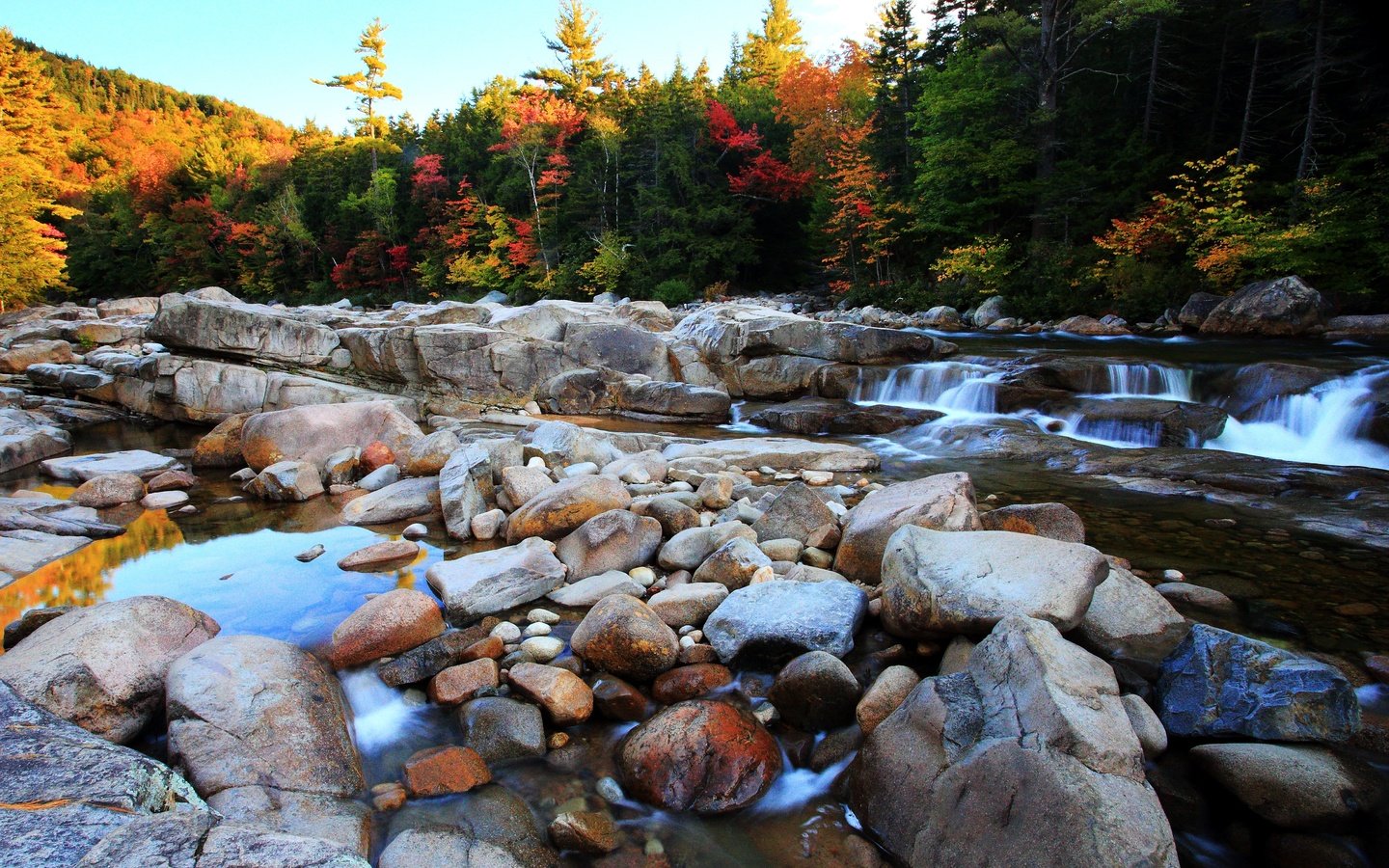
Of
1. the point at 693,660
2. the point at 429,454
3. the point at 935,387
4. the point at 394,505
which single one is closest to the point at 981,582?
the point at 693,660

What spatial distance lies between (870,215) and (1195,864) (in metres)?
22.8

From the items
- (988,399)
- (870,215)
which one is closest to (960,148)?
(870,215)

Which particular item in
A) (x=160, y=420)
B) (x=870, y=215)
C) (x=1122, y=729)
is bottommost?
(x=160, y=420)

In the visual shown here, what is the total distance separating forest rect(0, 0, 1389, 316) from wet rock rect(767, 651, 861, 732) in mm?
16397

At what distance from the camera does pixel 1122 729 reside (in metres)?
2.21

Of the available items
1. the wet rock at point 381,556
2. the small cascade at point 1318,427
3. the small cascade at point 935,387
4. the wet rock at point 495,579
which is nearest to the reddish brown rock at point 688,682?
the wet rock at point 495,579

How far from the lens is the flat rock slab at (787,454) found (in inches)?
298

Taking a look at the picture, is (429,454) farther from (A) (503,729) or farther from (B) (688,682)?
(B) (688,682)

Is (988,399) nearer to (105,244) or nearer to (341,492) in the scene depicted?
(341,492)

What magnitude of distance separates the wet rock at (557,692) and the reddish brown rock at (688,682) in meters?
0.35

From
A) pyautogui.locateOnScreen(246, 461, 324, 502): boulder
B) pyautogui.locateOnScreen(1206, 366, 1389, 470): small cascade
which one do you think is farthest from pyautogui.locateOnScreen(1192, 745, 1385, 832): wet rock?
pyautogui.locateOnScreen(246, 461, 324, 502): boulder

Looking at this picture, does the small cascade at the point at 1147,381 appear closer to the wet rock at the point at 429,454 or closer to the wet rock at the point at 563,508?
the wet rock at the point at 563,508

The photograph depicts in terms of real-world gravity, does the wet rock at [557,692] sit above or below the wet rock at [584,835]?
above

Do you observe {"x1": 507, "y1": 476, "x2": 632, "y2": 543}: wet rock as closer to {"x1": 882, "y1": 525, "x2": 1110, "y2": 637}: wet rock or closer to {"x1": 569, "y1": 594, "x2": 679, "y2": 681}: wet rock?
{"x1": 569, "y1": 594, "x2": 679, "y2": 681}: wet rock
